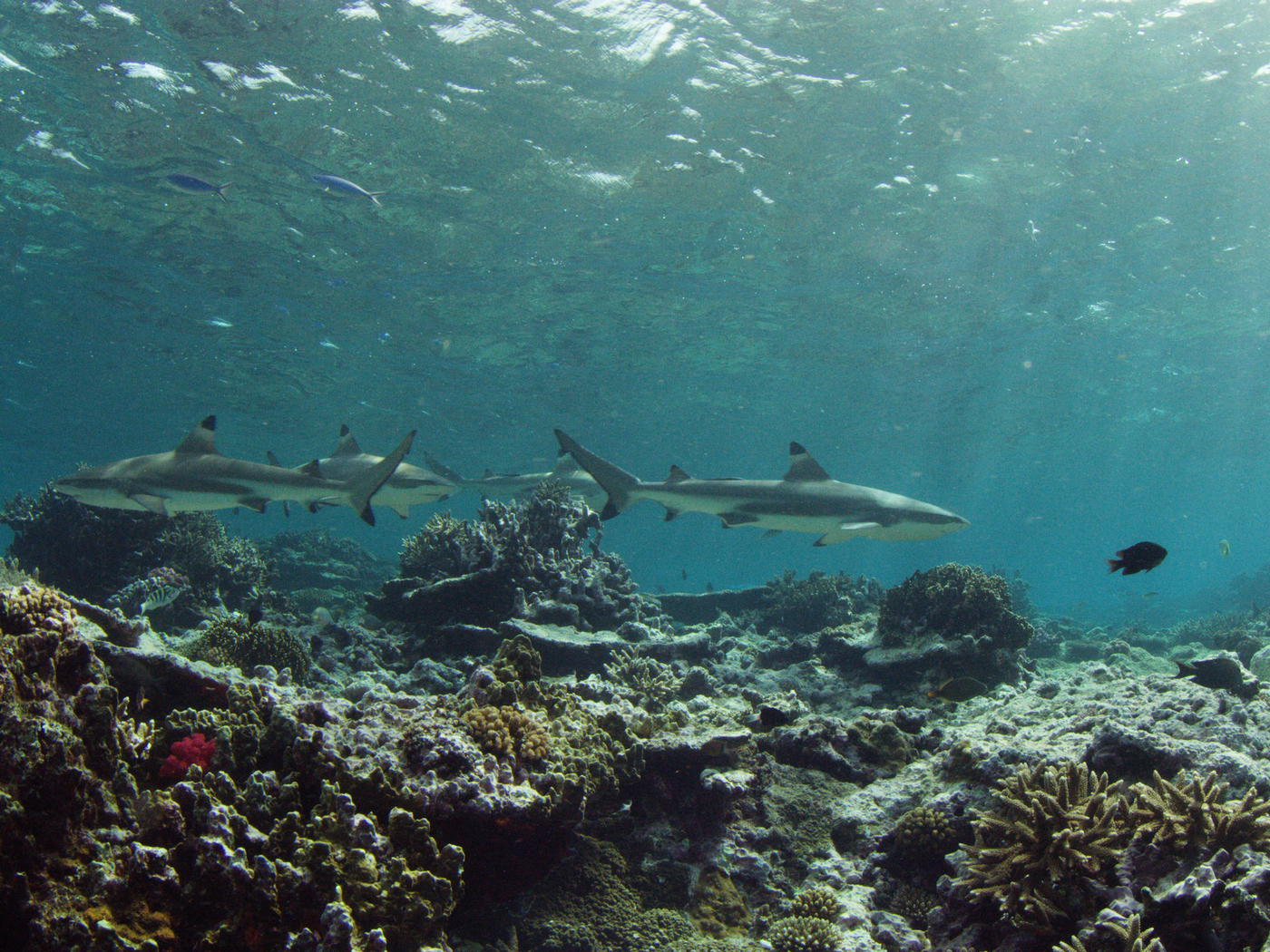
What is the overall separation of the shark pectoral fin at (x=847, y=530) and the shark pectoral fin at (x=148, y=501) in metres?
8.18

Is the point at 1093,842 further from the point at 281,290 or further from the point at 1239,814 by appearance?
the point at 281,290

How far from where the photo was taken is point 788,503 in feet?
28.4

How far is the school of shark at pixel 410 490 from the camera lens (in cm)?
756

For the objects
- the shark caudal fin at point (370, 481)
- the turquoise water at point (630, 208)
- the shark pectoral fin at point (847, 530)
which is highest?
the turquoise water at point (630, 208)

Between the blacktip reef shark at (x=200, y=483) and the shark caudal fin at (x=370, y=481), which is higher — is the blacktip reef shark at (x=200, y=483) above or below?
below

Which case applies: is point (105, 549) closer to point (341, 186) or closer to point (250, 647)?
point (250, 647)

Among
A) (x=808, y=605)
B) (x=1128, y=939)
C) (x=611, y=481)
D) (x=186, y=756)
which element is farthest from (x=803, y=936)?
(x=808, y=605)

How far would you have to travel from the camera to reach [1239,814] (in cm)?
286

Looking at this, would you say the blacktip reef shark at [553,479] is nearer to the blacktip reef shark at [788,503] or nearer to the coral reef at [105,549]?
the blacktip reef shark at [788,503]

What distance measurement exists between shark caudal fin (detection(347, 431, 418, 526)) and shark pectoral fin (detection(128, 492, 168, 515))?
2151 mm

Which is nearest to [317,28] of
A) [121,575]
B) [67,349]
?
[121,575]

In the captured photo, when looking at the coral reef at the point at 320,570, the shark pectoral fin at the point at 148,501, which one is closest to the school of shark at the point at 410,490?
the shark pectoral fin at the point at 148,501

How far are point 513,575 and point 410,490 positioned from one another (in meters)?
2.49

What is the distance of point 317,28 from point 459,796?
1450cm
